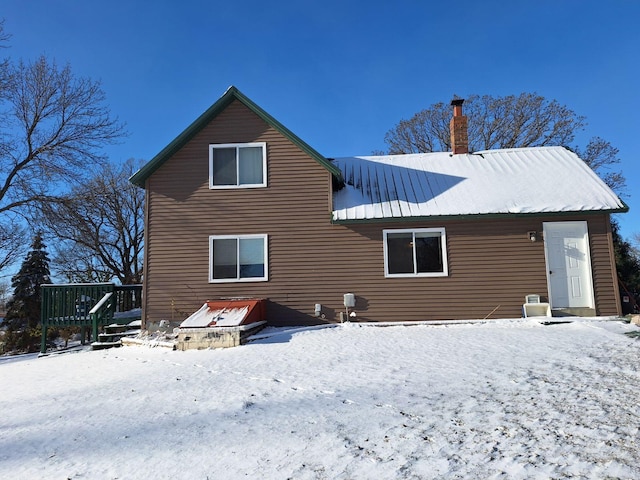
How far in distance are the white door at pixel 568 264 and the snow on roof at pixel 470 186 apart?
2.02 feet

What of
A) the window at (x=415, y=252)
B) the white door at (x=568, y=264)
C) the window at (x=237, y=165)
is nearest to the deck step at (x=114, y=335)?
the window at (x=237, y=165)

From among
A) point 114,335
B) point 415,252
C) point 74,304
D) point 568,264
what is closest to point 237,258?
point 114,335

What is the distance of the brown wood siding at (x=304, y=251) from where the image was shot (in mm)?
10805

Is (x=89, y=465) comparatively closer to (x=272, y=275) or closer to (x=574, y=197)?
(x=272, y=275)

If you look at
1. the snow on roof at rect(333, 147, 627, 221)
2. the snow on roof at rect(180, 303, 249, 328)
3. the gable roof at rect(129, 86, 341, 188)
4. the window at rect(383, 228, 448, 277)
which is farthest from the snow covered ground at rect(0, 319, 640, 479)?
the gable roof at rect(129, 86, 341, 188)

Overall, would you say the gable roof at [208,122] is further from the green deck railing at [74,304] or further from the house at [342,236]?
the green deck railing at [74,304]

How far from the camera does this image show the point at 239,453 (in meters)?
3.49

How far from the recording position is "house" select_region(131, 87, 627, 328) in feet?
35.2

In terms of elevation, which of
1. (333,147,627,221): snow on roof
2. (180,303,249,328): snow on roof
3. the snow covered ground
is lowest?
the snow covered ground

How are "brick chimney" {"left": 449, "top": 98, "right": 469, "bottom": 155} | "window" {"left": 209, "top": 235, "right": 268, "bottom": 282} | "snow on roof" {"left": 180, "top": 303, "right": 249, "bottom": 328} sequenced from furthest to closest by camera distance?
"brick chimney" {"left": 449, "top": 98, "right": 469, "bottom": 155}
"window" {"left": 209, "top": 235, "right": 268, "bottom": 282}
"snow on roof" {"left": 180, "top": 303, "right": 249, "bottom": 328}

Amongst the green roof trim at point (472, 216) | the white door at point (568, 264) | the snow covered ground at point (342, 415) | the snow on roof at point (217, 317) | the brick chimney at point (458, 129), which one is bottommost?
the snow covered ground at point (342, 415)

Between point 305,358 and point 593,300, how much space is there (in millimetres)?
7910

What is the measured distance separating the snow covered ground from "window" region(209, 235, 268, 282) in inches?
145

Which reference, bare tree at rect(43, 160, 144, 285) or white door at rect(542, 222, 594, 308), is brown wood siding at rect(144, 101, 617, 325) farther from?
bare tree at rect(43, 160, 144, 285)
